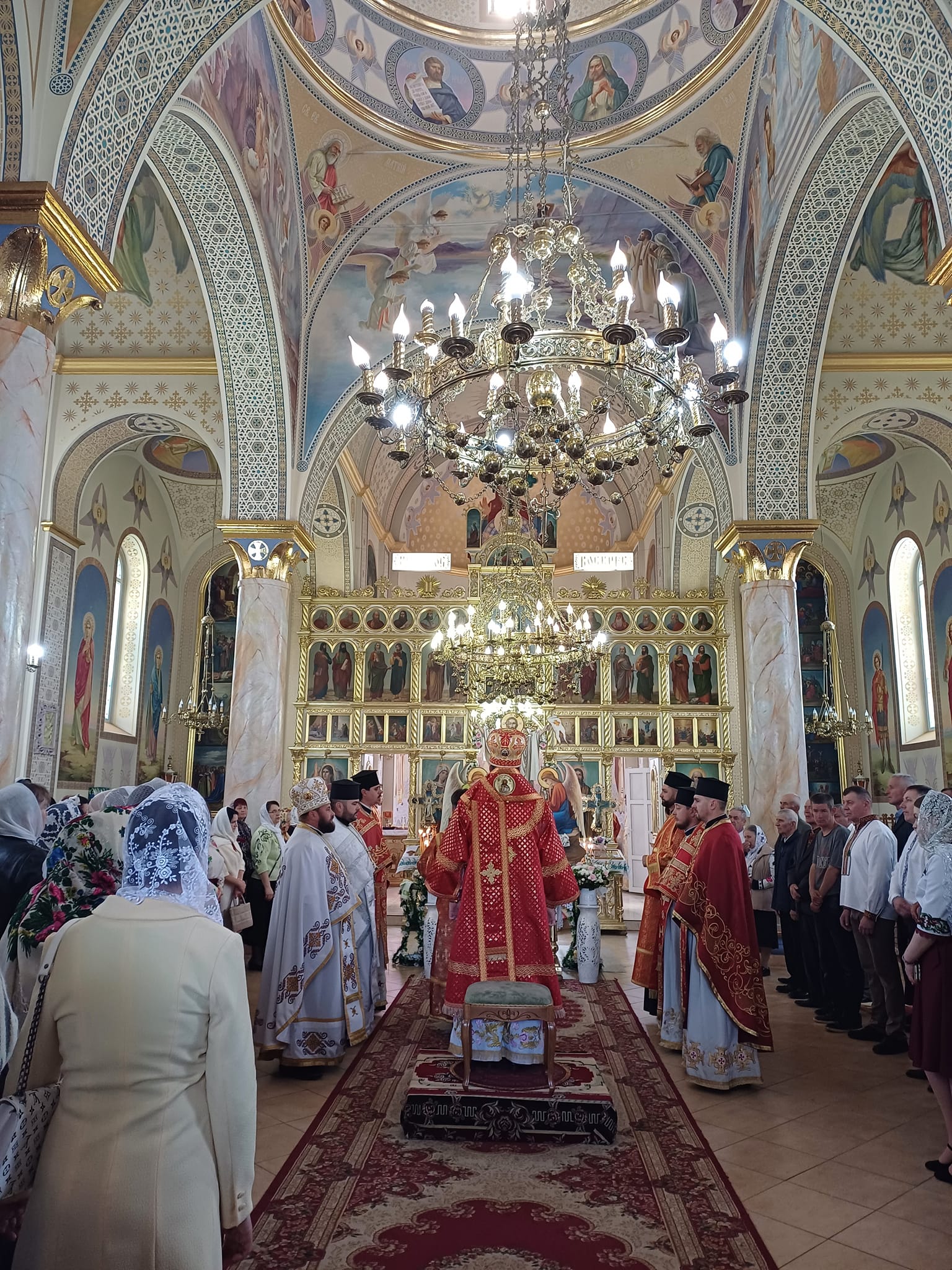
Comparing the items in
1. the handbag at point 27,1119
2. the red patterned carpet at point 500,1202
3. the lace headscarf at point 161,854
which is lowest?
the red patterned carpet at point 500,1202

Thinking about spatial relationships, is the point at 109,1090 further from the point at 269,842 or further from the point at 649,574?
the point at 649,574

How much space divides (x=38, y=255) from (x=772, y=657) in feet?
31.8

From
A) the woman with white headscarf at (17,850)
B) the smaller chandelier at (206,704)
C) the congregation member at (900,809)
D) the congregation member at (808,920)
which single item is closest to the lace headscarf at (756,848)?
the congregation member at (808,920)

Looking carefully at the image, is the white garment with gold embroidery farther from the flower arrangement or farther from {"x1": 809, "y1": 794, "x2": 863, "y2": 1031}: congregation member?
{"x1": 809, "y1": 794, "x2": 863, "y2": 1031}: congregation member

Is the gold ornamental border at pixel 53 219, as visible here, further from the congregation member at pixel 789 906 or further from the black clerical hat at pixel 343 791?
the congregation member at pixel 789 906

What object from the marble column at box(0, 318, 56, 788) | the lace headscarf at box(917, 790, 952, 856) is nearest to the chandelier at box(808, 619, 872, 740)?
the lace headscarf at box(917, 790, 952, 856)

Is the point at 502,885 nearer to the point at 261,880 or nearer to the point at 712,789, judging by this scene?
the point at 712,789

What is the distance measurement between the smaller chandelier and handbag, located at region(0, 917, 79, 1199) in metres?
14.7

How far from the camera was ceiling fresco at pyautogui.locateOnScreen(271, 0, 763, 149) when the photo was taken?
1133cm

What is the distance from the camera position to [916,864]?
239 inches

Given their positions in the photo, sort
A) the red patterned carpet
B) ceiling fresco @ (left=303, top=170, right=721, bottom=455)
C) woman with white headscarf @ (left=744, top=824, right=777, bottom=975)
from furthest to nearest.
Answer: ceiling fresco @ (left=303, top=170, right=721, bottom=455), woman with white headscarf @ (left=744, top=824, right=777, bottom=975), the red patterned carpet

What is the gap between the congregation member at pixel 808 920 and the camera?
8.09 meters

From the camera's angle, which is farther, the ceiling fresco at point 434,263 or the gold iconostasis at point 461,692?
the gold iconostasis at point 461,692

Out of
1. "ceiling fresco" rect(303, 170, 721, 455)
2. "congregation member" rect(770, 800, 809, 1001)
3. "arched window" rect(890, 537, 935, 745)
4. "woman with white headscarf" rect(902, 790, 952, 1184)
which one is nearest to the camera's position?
"woman with white headscarf" rect(902, 790, 952, 1184)
